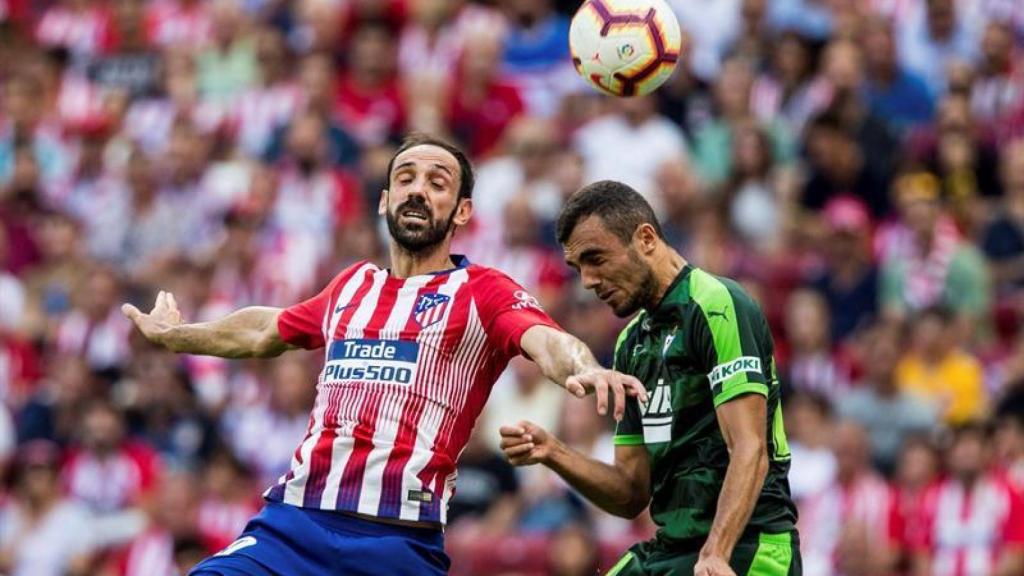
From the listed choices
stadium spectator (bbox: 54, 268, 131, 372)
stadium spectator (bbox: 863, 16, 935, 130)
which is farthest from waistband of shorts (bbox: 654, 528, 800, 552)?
stadium spectator (bbox: 54, 268, 131, 372)

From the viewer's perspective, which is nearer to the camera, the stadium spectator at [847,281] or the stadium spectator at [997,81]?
the stadium spectator at [847,281]

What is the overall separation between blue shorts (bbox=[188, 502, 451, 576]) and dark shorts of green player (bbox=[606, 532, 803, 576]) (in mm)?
889

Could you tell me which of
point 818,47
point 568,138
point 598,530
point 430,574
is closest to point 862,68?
point 818,47

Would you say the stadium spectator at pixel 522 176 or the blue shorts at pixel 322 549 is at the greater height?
the stadium spectator at pixel 522 176

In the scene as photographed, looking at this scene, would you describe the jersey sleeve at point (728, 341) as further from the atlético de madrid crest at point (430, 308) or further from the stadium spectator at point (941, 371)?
the stadium spectator at point (941, 371)

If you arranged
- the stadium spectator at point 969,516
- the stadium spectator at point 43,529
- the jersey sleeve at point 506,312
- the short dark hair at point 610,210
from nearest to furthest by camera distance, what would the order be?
1. the short dark hair at point 610,210
2. the jersey sleeve at point 506,312
3. the stadium spectator at point 969,516
4. the stadium spectator at point 43,529

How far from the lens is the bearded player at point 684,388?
725 cm

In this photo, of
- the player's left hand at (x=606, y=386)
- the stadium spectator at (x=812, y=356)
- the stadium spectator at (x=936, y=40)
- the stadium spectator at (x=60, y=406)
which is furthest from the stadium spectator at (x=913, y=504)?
the stadium spectator at (x=60, y=406)

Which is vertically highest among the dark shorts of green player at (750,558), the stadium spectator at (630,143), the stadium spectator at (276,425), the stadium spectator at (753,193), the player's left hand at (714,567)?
the stadium spectator at (630,143)

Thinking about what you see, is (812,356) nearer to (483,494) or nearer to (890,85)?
(483,494)

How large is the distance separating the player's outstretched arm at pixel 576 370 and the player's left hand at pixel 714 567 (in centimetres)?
66

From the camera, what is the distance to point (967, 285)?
13.4 metres

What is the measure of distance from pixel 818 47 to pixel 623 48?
25.3 feet

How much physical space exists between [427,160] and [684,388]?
151 centimetres
